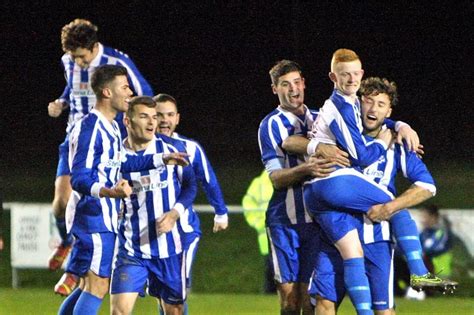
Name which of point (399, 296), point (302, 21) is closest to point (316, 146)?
point (399, 296)

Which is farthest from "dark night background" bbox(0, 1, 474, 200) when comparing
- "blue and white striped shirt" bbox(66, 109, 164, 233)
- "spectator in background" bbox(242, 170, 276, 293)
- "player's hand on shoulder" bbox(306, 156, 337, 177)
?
"player's hand on shoulder" bbox(306, 156, 337, 177)

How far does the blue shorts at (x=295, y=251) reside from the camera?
7180 mm

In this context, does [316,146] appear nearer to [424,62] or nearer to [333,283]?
[333,283]

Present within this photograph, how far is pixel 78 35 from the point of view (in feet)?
28.5

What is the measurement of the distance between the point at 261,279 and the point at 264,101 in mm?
13485

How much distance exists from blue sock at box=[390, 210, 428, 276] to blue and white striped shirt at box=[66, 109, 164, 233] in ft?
4.80

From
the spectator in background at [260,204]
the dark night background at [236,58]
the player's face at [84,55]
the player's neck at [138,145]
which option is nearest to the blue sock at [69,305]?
the player's neck at [138,145]

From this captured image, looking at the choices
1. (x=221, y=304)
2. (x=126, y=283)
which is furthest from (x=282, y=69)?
(x=221, y=304)

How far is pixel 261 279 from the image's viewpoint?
12586mm

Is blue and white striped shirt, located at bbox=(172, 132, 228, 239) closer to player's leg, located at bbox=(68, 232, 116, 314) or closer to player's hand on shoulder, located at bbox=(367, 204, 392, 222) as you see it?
player's leg, located at bbox=(68, 232, 116, 314)

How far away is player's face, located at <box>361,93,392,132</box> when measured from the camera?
6.66 metres

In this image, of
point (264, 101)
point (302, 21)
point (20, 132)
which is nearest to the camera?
point (302, 21)

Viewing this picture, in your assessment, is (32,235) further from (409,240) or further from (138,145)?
(409,240)

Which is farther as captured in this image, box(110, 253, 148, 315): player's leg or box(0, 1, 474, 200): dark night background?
box(0, 1, 474, 200): dark night background
